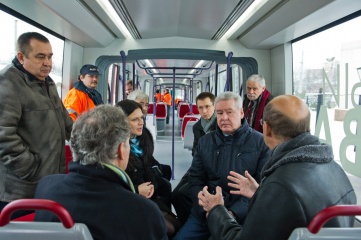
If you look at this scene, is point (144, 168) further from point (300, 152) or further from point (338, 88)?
point (338, 88)

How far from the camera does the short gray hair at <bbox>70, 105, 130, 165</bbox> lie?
4.06 ft

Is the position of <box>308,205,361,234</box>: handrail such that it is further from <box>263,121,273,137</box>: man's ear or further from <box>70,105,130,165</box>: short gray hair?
<box>70,105,130,165</box>: short gray hair

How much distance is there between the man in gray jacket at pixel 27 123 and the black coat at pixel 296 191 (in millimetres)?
1280

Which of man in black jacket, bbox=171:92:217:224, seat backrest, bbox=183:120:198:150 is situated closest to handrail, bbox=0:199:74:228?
man in black jacket, bbox=171:92:217:224

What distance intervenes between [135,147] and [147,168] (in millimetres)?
186

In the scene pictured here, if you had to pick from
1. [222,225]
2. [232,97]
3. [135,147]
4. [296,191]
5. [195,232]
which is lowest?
[195,232]

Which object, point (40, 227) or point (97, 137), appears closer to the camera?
point (40, 227)

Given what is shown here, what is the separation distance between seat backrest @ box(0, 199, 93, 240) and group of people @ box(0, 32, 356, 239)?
0.14 meters

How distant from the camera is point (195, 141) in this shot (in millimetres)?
3527

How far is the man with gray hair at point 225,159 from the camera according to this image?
86.9 inches

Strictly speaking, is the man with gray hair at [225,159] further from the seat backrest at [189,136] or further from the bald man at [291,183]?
the seat backrest at [189,136]

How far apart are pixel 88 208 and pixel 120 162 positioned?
270 mm

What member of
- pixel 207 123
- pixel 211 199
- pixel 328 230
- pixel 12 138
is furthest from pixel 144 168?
pixel 328 230

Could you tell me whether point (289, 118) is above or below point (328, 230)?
above
